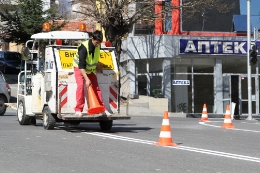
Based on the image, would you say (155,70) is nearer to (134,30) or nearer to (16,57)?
(134,30)

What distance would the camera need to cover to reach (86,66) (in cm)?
1439

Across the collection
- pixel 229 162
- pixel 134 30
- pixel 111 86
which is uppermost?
pixel 134 30

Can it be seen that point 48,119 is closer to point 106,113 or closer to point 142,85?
point 106,113

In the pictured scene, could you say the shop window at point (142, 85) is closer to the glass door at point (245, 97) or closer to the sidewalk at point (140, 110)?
the sidewalk at point (140, 110)

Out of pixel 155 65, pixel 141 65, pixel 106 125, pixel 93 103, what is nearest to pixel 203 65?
pixel 155 65

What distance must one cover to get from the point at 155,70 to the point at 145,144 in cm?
2455

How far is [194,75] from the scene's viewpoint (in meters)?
36.1


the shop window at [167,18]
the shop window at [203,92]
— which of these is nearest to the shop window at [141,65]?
the shop window at [167,18]

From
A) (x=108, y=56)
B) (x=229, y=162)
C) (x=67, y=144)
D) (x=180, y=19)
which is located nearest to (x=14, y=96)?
(x=180, y=19)

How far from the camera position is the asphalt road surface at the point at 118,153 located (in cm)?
898

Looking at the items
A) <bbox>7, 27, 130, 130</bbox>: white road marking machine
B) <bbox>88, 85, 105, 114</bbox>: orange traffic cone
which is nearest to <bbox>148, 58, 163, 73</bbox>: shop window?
<bbox>7, 27, 130, 130</bbox>: white road marking machine

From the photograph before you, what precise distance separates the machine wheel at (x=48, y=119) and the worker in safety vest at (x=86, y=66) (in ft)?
2.86

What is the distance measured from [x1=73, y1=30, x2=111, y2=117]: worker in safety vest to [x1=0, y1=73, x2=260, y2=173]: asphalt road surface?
0.86m

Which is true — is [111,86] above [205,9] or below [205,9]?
below
